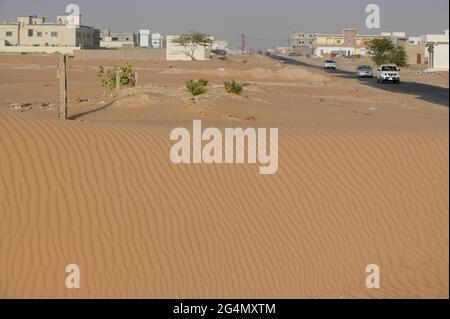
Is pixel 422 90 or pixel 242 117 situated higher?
pixel 422 90

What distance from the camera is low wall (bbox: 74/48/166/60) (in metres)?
82.7

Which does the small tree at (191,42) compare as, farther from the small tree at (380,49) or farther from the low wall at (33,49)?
the small tree at (380,49)

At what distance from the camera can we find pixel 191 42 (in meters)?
89.8

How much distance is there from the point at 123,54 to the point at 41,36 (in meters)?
14.6

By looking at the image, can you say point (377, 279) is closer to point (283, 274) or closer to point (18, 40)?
point (283, 274)

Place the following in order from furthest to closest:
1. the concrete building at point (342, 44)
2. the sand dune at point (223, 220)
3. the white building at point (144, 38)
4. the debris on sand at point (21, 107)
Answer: the white building at point (144, 38) < the concrete building at point (342, 44) < the debris on sand at point (21, 107) < the sand dune at point (223, 220)

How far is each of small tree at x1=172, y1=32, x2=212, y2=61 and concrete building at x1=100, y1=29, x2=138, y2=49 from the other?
1059 inches

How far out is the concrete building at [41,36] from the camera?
9188 centimetres

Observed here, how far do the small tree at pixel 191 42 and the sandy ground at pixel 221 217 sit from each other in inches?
3161

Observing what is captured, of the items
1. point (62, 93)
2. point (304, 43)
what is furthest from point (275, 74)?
point (304, 43)

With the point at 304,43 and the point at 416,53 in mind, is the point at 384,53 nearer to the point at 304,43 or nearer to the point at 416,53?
the point at 416,53

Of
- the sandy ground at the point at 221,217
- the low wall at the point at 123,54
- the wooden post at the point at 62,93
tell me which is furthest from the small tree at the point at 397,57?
the sandy ground at the point at 221,217

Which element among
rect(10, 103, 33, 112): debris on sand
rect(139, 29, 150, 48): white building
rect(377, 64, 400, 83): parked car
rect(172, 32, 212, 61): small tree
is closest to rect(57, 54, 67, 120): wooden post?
rect(10, 103, 33, 112): debris on sand

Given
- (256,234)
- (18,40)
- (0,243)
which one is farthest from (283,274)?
(18,40)
